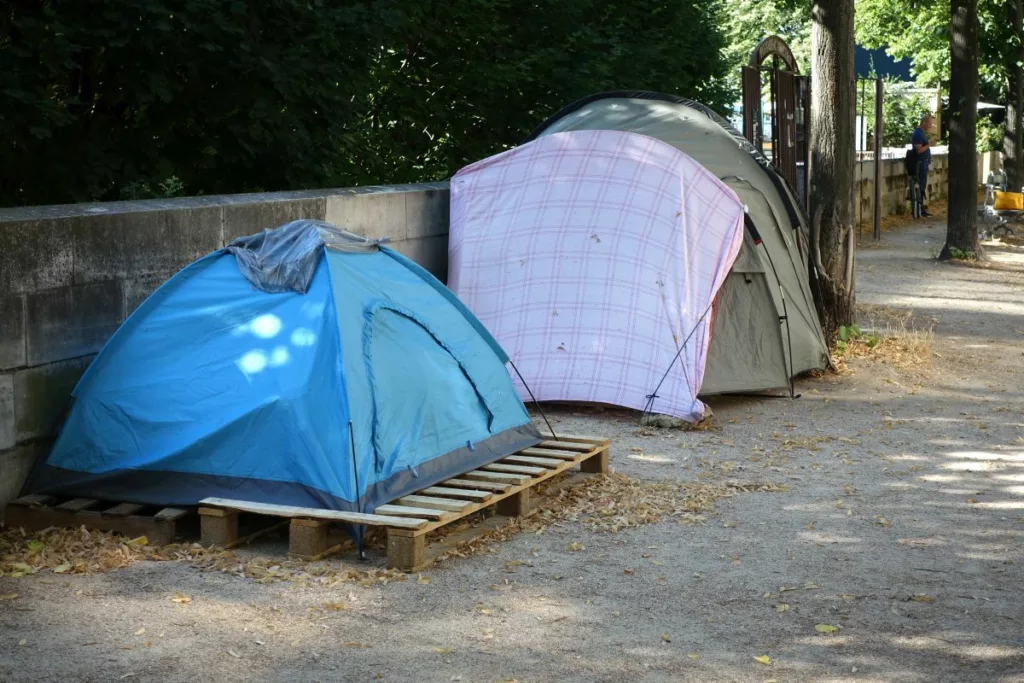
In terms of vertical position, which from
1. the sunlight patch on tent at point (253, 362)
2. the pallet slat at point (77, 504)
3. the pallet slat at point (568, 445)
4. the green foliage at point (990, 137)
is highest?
the green foliage at point (990, 137)

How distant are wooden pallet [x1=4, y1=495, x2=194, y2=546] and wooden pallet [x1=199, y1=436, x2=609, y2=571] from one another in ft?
0.57

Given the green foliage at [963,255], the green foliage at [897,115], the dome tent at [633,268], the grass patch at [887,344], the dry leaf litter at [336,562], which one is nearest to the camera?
the dry leaf litter at [336,562]

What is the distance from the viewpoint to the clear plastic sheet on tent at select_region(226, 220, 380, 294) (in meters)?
→ 6.29

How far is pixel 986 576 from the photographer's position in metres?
5.58

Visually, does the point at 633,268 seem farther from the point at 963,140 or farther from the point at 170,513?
the point at 963,140

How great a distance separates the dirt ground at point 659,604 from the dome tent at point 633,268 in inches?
43.2

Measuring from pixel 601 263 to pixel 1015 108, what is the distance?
21268 millimetres

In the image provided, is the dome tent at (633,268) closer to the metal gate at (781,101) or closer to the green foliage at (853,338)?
the green foliage at (853,338)

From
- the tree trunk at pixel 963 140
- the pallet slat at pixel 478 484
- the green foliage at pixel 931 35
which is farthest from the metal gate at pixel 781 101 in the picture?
the green foliage at pixel 931 35

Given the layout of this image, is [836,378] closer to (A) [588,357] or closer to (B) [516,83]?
(A) [588,357]

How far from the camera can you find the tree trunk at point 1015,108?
26.2 meters

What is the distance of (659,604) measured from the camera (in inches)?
204

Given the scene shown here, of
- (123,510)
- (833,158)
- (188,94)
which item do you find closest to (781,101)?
(833,158)

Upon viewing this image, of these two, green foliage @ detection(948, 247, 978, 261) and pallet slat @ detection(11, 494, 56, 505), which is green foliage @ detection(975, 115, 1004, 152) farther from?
pallet slat @ detection(11, 494, 56, 505)
